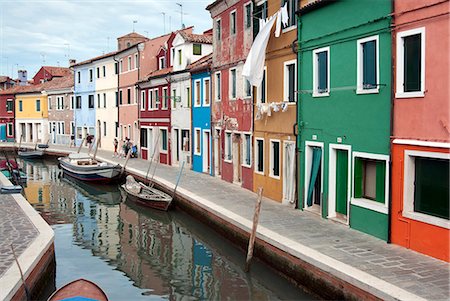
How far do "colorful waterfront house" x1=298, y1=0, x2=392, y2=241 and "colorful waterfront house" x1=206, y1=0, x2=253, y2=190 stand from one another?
5.02 meters

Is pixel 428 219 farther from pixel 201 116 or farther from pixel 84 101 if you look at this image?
pixel 84 101

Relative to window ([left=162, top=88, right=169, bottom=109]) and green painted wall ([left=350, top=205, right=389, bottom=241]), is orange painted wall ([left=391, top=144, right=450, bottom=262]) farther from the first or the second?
window ([left=162, top=88, right=169, bottom=109])

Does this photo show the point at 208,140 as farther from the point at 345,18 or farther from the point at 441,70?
the point at 441,70

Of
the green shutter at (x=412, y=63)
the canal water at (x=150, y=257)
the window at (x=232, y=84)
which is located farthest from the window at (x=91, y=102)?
the green shutter at (x=412, y=63)

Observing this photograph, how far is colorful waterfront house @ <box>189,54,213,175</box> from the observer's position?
25.6 m

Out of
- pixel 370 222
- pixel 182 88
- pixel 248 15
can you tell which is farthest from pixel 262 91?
pixel 182 88

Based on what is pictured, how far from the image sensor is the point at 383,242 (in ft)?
37.8

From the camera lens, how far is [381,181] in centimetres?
1209

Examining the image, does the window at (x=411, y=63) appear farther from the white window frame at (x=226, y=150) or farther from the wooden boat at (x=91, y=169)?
the wooden boat at (x=91, y=169)

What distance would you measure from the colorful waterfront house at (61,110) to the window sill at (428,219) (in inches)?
1754

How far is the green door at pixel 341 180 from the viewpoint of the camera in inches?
535

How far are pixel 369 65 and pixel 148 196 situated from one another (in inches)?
457

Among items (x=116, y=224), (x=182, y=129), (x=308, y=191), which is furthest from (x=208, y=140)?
(x=308, y=191)

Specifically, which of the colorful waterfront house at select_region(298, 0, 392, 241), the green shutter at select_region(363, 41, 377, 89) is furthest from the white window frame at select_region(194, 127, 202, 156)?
the green shutter at select_region(363, 41, 377, 89)
